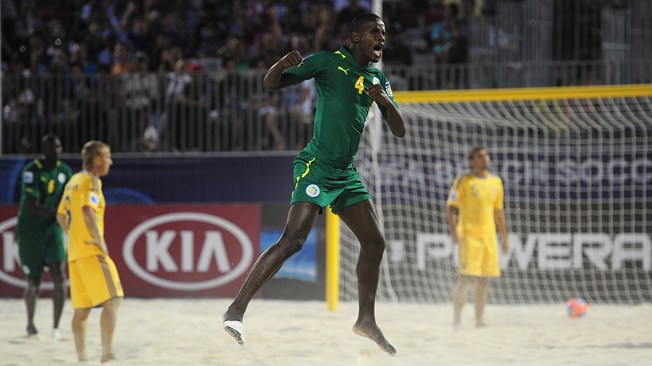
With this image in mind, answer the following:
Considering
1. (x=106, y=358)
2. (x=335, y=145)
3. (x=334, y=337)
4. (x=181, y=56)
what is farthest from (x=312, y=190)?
(x=181, y=56)

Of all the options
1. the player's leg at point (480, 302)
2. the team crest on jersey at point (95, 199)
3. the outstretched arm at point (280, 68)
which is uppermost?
the outstretched arm at point (280, 68)

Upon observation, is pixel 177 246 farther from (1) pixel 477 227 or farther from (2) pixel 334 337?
(1) pixel 477 227

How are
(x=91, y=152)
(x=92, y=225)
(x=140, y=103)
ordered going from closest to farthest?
(x=92, y=225) → (x=91, y=152) → (x=140, y=103)

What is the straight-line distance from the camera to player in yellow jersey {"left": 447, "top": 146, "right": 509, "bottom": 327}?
10.5 m

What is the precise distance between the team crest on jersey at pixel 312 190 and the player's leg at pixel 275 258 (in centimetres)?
6

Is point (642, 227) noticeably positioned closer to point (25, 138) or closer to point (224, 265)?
point (224, 265)

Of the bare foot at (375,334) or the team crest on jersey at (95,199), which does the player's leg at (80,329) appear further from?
the bare foot at (375,334)

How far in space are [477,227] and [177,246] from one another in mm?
4555

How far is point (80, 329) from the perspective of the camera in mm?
8062

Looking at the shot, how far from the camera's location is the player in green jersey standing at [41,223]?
10.0 m

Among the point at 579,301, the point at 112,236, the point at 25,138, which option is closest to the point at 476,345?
the point at 579,301

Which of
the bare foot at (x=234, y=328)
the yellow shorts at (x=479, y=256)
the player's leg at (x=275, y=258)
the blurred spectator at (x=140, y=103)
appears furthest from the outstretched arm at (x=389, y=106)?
the blurred spectator at (x=140, y=103)

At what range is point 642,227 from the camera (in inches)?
476

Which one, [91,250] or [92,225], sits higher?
[92,225]
